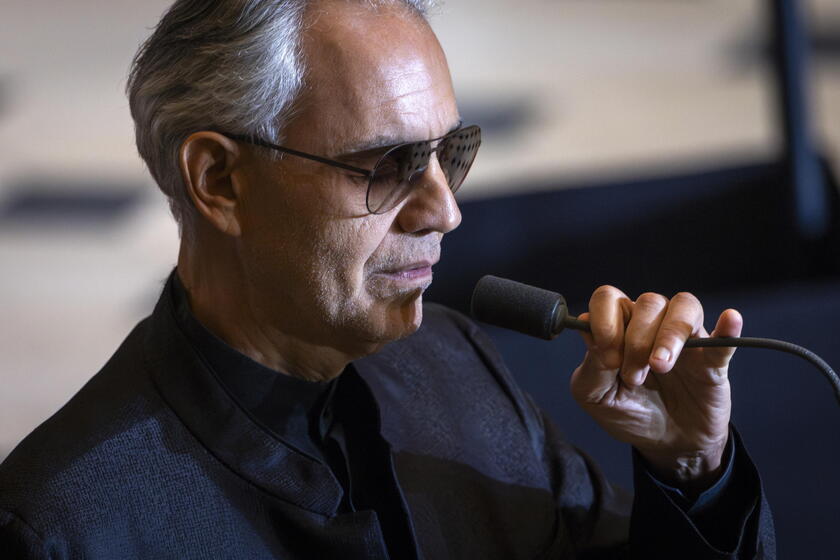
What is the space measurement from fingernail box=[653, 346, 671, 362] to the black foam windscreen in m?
0.11

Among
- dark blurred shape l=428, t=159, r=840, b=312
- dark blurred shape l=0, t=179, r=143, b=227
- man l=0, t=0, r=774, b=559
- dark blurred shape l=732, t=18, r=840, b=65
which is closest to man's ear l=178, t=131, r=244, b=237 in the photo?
man l=0, t=0, r=774, b=559

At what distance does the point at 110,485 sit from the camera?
1.22 m

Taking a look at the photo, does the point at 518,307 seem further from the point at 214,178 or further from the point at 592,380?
the point at 214,178

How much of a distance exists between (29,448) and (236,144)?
417 millimetres

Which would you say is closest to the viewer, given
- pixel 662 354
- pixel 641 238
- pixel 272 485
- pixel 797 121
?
pixel 662 354

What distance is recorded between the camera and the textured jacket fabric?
1.21 metres

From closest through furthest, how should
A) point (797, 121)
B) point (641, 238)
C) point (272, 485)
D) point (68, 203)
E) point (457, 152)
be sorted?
point (272, 485)
point (457, 152)
point (641, 238)
point (797, 121)
point (68, 203)

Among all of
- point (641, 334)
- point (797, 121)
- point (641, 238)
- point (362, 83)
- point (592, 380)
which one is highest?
point (362, 83)

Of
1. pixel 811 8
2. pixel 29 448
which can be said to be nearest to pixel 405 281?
pixel 29 448

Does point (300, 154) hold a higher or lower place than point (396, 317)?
higher

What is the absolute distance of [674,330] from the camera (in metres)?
1.20

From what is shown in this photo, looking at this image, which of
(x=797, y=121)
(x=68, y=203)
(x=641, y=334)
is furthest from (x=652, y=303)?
(x=68, y=203)

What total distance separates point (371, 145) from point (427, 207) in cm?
11

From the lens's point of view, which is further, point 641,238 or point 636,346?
point 641,238
